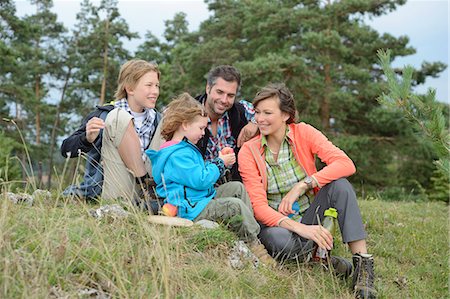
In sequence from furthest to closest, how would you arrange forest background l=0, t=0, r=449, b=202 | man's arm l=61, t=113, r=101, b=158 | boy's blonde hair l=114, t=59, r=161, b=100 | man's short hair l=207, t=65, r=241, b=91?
forest background l=0, t=0, r=449, b=202, man's short hair l=207, t=65, r=241, b=91, boy's blonde hair l=114, t=59, r=161, b=100, man's arm l=61, t=113, r=101, b=158

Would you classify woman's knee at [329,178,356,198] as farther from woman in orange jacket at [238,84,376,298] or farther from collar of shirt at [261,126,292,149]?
collar of shirt at [261,126,292,149]

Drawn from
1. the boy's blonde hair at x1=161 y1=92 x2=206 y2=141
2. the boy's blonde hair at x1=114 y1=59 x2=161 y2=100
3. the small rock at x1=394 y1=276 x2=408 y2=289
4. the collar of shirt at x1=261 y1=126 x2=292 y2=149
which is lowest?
the small rock at x1=394 y1=276 x2=408 y2=289

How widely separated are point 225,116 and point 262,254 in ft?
5.42

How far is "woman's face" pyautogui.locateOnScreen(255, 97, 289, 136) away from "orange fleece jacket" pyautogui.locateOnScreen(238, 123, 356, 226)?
0.44 feet

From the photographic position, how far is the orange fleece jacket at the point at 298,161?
3807 mm

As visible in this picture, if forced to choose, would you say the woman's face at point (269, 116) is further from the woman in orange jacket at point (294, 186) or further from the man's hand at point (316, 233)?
the man's hand at point (316, 233)

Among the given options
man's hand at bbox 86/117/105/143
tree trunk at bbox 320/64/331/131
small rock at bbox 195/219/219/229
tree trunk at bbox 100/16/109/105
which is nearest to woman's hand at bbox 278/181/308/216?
small rock at bbox 195/219/219/229

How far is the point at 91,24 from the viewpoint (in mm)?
27047

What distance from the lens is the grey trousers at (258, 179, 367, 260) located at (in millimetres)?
3582

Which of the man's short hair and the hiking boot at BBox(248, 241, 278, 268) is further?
the man's short hair

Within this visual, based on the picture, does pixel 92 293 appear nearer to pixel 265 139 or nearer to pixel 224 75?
pixel 265 139

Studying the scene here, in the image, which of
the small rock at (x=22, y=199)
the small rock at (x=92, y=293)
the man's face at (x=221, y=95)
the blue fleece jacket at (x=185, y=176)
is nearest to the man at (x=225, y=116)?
the man's face at (x=221, y=95)

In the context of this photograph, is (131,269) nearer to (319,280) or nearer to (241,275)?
(241,275)

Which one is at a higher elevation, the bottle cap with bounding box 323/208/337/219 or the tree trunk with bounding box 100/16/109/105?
the tree trunk with bounding box 100/16/109/105
